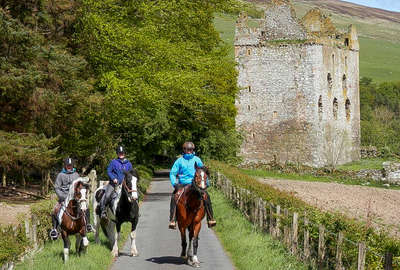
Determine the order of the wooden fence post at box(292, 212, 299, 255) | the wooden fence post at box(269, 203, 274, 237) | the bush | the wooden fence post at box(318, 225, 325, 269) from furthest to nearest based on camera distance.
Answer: the wooden fence post at box(269, 203, 274, 237) → the wooden fence post at box(292, 212, 299, 255) → the wooden fence post at box(318, 225, 325, 269) → the bush

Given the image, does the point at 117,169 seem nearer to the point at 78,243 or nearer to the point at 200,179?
the point at 78,243

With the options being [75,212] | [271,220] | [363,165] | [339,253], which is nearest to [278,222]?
[271,220]

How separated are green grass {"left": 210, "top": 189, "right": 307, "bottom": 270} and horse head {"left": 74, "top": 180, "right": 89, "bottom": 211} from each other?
3.48 metres

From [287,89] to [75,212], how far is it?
48.5 m

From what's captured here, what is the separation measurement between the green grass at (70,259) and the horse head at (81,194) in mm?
1144

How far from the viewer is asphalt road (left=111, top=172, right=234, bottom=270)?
16.3 metres

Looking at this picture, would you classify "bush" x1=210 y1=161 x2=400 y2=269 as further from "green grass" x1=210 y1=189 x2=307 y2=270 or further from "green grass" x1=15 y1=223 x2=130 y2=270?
"green grass" x1=15 y1=223 x2=130 y2=270

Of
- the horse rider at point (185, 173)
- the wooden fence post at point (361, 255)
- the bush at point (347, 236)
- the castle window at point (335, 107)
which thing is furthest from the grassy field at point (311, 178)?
the wooden fence post at point (361, 255)

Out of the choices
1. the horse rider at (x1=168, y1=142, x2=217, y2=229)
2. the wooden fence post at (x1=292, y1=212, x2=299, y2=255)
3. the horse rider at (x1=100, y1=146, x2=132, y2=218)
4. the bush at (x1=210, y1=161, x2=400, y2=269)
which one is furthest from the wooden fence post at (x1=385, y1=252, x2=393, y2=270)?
the horse rider at (x1=100, y1=146, x2=132, y2=218)

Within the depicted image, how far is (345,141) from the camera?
68125 millimetres

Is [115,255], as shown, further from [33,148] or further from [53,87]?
[53,87]

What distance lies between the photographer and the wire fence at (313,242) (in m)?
11.7

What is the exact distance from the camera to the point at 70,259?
16.0 meters

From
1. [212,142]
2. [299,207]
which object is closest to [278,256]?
[299,207]
